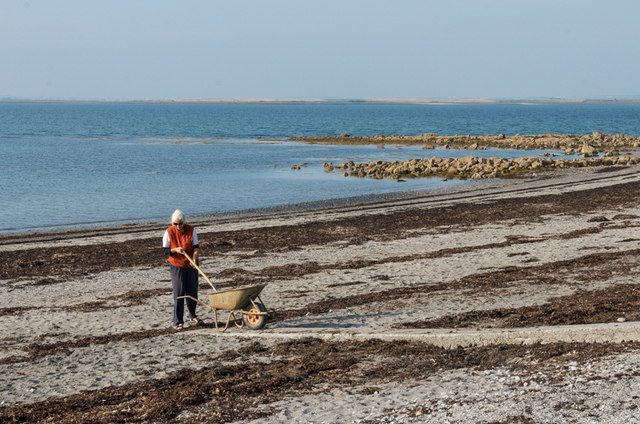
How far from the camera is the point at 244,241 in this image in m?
20.6

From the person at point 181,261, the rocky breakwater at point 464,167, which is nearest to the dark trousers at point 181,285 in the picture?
the person at point 181,261

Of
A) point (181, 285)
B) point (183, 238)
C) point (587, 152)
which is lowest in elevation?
point (587, 152)

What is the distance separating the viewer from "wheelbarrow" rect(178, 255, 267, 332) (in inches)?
415

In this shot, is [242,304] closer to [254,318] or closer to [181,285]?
[254,318]

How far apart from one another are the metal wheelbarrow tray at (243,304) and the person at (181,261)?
24cm

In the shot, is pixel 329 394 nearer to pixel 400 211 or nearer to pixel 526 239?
pixel 526 239

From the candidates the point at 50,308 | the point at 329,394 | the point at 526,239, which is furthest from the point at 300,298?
the point at 526,239

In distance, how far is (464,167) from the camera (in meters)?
44.2

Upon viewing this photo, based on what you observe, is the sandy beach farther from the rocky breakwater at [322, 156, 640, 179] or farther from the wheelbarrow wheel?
the rocky breakwater at [322, 156, 640, 179]

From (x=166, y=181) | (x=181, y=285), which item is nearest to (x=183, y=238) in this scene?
(x=181, y=285)

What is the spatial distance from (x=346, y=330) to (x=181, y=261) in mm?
2736

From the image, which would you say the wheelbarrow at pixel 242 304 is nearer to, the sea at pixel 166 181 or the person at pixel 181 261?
the person at pixel 181 261

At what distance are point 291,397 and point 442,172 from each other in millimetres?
37130

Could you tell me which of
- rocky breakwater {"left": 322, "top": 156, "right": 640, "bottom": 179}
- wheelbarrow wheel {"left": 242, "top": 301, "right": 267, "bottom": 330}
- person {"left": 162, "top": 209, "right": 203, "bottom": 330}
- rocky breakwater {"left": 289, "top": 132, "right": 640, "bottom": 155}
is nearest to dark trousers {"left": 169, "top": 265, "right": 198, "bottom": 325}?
person {"left": 162, "top": 209, "right": 203, "bottom": 330}
